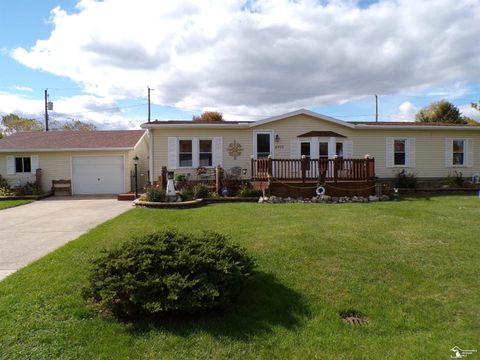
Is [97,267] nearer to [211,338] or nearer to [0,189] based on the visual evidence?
[211,338]

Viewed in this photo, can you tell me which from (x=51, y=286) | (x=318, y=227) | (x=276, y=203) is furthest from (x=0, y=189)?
(x=318, y=227)

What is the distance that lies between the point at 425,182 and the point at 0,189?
788 inches

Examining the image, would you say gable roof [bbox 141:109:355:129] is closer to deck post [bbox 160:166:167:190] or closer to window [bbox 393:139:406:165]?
deck post [bbox 160:166:167:190]

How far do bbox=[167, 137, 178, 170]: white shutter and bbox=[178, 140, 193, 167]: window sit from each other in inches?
9.5

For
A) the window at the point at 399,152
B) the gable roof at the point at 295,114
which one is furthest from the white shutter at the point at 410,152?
the gable roof at the point at 295,114

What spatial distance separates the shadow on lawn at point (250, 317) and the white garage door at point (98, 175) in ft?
48.3

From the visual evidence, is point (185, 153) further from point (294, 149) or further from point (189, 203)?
point (294, 149)

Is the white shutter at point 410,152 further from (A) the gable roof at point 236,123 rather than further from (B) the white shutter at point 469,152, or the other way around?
(A) the gable roof at point 236,123

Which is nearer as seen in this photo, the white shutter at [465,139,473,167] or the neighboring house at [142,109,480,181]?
the neighboring house at [142,109,480,181]

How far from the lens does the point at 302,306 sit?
158 inches

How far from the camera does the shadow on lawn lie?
352 centimetres

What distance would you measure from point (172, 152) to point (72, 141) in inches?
295

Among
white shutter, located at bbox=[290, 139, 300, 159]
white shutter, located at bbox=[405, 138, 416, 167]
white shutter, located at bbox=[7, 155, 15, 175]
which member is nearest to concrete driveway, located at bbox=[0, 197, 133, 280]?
white shutter, located at bbox=[7, 155, 15, 175]

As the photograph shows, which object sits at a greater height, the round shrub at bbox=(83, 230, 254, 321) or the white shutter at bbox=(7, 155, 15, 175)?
the white shutter at bbox=(7, 155, 15, 175)
